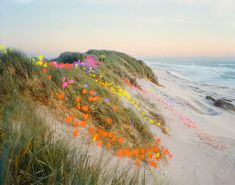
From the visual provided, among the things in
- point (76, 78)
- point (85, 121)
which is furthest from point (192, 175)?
point (76, 78)

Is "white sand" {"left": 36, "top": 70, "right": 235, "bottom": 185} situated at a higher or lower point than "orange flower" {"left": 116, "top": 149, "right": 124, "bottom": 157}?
lower

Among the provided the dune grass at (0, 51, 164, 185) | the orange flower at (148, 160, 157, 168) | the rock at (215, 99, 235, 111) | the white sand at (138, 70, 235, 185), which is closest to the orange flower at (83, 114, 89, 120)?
the dune grass at (0, 51, 164, 185)

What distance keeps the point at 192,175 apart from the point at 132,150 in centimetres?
113

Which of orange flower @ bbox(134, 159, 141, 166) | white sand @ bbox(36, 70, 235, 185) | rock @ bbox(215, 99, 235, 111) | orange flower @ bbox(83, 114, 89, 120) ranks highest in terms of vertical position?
orange flower @ bbox(83, 114, 89, 120)

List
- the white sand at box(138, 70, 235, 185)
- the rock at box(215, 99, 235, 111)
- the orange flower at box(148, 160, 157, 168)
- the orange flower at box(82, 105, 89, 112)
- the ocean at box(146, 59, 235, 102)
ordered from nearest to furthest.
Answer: the orange flower at box(148, 160, 157, 168), the orange flower at box(82, 105, 89, 112), the white sand at box(138, 70, 235, 185), the rock at box(215, 99, 235, 111), the ocean at box(146, 59, 235, 102)

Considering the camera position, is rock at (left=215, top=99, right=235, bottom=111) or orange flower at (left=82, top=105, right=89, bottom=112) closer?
orange flower at (left=82, top=105, right=89, bottom=112)

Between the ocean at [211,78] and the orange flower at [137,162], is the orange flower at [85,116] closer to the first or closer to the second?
the orange flower at [137,162]

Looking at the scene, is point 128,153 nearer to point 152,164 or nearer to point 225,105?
point 152,164

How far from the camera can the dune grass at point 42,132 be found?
162cm

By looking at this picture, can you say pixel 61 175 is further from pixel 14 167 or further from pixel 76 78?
pixel 76 78

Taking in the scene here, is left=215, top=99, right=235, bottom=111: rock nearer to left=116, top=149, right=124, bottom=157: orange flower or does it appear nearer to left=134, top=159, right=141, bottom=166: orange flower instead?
left=134, top=159, right=141, bottom=166: orange flower

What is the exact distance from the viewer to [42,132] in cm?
208

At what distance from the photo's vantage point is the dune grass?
5.31 ft

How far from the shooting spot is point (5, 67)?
11.0 ft
